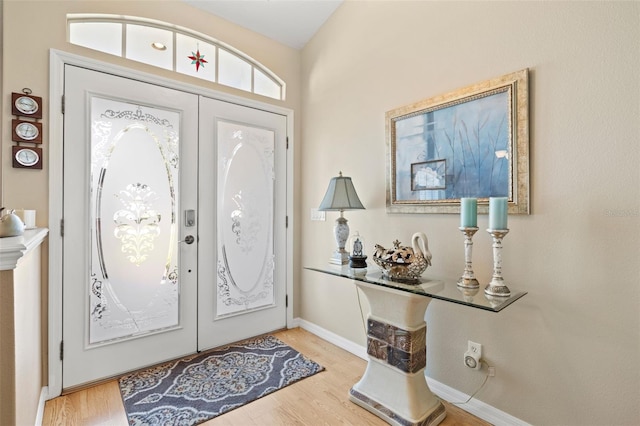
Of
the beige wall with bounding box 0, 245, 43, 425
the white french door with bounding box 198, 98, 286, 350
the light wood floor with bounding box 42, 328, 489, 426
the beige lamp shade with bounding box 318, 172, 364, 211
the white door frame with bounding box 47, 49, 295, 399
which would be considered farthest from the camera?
the white french door with bounding box 198, 98, 286, 350

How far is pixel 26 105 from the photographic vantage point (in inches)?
71.9

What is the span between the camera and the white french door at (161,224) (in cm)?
202

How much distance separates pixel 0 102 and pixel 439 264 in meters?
2.85

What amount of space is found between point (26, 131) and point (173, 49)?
1185 millimetres

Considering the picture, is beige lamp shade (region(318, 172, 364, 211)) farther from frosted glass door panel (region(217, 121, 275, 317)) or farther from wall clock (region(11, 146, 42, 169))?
wall clock (region(11, 146, 42, 169))

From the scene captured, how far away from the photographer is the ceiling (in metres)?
2.52

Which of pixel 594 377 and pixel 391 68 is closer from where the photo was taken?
pixel 594 377

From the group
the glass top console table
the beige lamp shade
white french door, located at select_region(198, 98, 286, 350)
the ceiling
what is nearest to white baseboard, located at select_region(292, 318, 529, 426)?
the glass top console table

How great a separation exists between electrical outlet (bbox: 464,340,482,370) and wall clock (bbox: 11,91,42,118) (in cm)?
300

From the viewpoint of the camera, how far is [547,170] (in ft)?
5.00

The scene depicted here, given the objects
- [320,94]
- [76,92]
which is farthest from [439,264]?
[76,92]

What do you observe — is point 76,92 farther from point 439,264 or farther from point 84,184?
point 439,264

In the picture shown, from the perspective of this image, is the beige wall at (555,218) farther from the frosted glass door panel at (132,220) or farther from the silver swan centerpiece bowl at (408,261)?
the frosted glass door panel at (132,220)

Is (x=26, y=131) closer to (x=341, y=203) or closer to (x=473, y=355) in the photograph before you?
(x=341, y=203)
